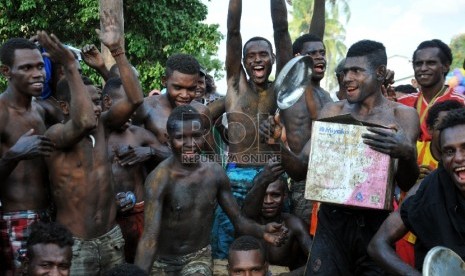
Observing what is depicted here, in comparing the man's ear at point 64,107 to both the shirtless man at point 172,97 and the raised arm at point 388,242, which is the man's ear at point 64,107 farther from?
the raised arm at point 388,242

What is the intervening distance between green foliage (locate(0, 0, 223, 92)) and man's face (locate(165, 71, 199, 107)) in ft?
35.4

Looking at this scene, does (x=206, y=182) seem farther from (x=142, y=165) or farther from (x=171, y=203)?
(x=142, y=165)

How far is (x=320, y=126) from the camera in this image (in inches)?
180

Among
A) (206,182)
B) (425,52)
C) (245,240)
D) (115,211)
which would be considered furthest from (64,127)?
(425,52)

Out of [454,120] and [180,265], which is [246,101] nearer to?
[180,265]

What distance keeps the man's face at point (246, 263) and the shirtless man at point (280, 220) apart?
819 mm

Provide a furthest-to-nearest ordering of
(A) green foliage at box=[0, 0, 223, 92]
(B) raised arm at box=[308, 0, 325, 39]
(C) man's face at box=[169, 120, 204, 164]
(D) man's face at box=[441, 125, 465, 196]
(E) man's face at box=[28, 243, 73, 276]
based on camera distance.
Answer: (A) green foliage at box=[0, 0, 223, 92] → (B) raised arm at box=[308, 0, 325, 39] → (C) man's face at box=[169, 120, 204, 164] → (E) man's face at box=[28, 243, 73, 276] → (D) man's face at box=[441, 125, 465, 196]

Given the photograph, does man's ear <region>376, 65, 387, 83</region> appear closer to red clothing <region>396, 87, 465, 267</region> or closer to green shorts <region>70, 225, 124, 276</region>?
red clothing <region>396, 87, 465, 267</region>

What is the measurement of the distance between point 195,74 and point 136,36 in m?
11.6

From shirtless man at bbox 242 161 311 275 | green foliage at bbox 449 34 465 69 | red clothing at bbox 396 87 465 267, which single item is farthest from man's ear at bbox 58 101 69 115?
green foliage at bbox 449 34 465 69

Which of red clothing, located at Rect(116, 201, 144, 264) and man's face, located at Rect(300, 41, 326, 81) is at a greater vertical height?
man's face, located at Rect(300, 41, 326, 81)

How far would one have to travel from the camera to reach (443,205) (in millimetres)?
3939

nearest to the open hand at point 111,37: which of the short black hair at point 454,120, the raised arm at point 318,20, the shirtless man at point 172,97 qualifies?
the shirtless man at point 172,97

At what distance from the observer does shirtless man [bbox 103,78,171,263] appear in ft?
18.6
